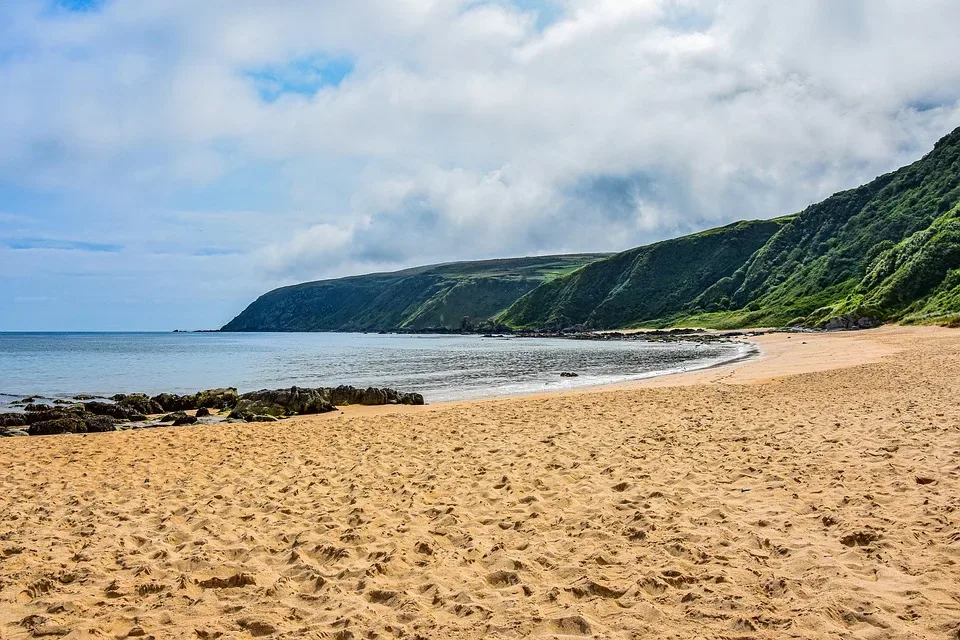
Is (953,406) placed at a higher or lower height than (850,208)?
lower

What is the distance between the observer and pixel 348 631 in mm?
5070

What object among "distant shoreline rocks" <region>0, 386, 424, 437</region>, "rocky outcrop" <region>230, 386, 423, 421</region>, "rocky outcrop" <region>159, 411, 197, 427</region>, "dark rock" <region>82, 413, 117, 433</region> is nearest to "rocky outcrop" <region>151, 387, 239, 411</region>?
"distant shoreline rocks" <region>0, 386, 424, 437</region>

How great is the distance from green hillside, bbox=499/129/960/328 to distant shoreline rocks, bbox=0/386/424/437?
64033mm

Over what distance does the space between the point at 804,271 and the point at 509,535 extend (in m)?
128

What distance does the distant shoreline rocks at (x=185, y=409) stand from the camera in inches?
746

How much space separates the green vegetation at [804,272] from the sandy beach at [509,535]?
56.2m

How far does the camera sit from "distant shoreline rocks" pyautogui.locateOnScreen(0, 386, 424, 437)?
1894cm

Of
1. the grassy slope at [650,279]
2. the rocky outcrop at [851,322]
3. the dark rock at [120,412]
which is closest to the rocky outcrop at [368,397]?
the dark rock at [120,412]

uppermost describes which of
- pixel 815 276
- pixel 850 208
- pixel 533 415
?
pixel 850 208

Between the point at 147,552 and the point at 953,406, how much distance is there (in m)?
16.1

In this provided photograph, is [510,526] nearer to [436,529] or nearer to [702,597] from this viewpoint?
[436,529]

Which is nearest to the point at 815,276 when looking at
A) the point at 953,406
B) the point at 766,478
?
the point at 953,406

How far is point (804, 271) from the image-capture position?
386ft

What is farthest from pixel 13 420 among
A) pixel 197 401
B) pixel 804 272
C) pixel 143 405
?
pixel 804 272
